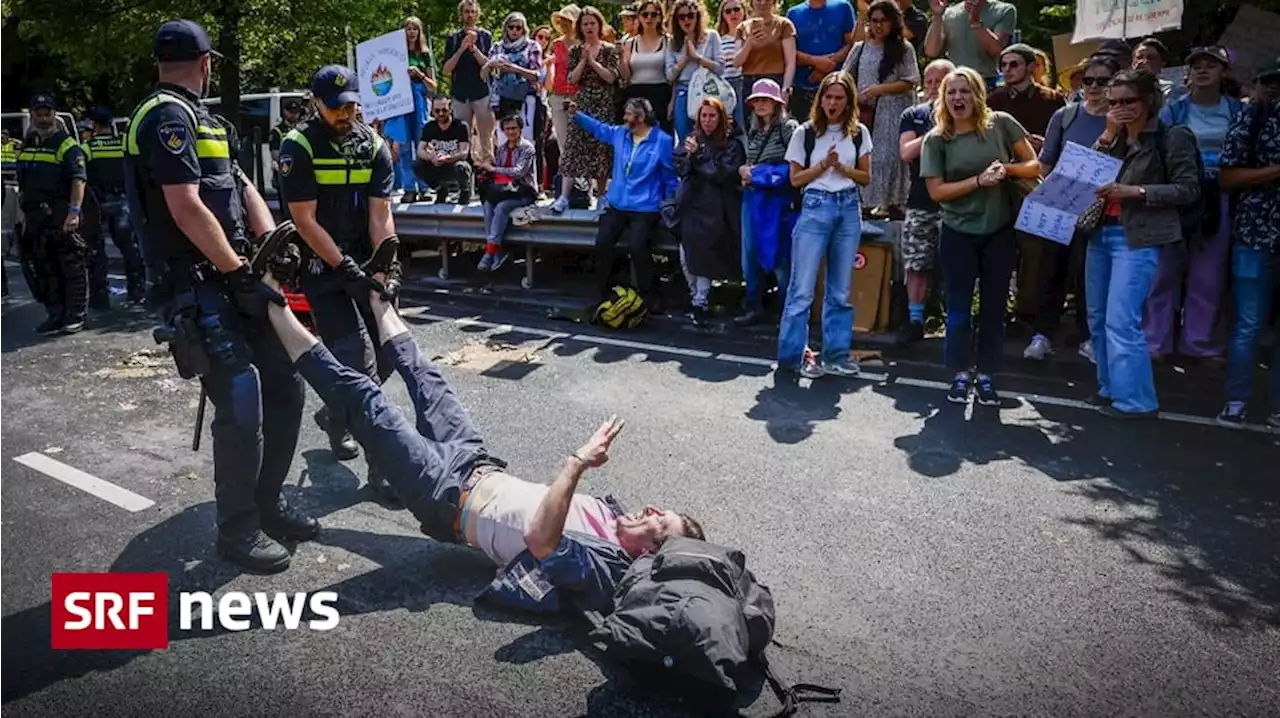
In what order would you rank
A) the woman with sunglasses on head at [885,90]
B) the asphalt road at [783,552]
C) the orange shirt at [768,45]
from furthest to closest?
the orange shirt at [768,45], the woman with sunglasses on head at [885,90], the asphalt road at [783,552]

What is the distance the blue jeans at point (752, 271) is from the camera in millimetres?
8906

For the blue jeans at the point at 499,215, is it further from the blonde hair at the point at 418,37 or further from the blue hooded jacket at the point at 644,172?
the blonde hair at the point at 418,37

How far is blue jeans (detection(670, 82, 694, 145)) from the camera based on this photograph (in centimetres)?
991

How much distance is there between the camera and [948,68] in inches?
318

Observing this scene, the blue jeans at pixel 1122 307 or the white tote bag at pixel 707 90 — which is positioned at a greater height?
the white tote bag at pixel 707 90

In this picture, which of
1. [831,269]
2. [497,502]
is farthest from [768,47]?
[497,502]

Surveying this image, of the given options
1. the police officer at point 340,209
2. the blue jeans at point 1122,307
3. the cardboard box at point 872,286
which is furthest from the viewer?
the cardboard box at point 872,286

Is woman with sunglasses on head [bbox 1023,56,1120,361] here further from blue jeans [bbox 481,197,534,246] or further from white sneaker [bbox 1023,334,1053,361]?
blue jeans [bbox 481,197,534,246]

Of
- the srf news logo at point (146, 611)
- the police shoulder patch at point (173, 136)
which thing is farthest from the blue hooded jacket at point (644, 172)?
the srf news logo at point (146, 611)

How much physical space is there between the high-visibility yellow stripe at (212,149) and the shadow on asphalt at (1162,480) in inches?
153

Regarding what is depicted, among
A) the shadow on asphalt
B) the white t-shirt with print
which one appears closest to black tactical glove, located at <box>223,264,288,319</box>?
the shadow on asphalt

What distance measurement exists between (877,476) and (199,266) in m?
3.57

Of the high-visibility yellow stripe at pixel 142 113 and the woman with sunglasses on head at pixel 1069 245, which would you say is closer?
the high-visibility yellow stripe at pixel 142 113

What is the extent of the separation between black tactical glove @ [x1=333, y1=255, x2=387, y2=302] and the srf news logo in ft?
5.21
